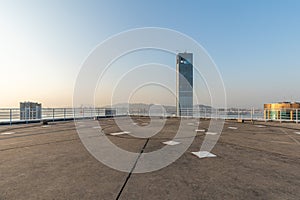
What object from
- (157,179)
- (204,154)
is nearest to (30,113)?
(204,154)

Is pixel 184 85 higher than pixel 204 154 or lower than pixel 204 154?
higher

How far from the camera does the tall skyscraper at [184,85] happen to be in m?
27.2

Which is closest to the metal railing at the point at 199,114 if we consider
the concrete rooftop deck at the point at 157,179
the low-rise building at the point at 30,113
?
the low-rise building at the point at 30,113

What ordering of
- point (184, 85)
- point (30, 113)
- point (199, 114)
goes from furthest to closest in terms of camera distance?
point (184, 85), point (199, 114), point (30, 113)

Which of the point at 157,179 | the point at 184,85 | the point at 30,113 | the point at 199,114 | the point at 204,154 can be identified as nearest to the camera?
the point at 157,179

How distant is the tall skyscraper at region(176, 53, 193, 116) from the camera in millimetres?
27172

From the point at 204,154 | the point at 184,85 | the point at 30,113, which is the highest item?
the point at 184,85

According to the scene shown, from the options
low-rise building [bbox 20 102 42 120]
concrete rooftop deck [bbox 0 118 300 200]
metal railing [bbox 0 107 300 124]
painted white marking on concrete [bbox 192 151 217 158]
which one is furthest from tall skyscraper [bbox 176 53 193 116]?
concrete rooftop deck [bbox 0 118 300 200]

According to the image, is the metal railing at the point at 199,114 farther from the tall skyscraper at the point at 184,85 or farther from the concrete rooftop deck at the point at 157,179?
the concrete rooftop deck at the point at 157,179

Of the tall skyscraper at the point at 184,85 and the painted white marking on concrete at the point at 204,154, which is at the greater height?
the tall skyscraper at the point at 184,85

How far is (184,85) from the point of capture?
4019 cm

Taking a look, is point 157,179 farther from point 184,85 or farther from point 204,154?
point 184,85

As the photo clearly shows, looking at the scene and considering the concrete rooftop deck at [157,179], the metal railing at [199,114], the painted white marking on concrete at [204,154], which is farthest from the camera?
the metal railing at [199,114]

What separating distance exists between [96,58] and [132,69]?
5.81 meters
